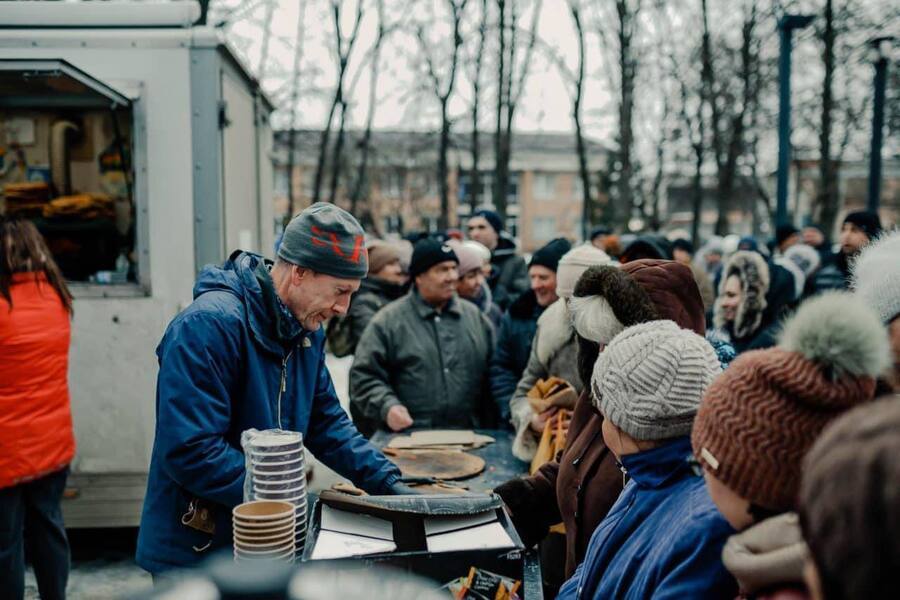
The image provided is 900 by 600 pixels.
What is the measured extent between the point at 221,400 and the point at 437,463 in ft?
4.81

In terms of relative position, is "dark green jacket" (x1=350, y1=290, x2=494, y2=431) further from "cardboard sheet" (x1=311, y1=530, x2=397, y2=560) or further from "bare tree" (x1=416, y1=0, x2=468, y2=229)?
"bare tree" (x1=416, y1=0, x2=468, y2=229)

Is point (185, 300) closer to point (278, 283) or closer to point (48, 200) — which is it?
point (48, 200)

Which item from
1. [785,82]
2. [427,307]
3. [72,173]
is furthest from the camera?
[785,82]

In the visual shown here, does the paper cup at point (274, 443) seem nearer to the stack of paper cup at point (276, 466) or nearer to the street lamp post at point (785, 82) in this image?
the stack of paper cup at point (276, 466)

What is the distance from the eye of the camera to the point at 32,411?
3.56 metres

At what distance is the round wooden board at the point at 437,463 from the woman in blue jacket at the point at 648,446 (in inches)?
57.3

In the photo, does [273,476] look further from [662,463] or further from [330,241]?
[662,463]

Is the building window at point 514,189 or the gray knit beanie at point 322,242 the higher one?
the building window at point 514,189

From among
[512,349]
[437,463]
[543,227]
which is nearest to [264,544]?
[437,463]

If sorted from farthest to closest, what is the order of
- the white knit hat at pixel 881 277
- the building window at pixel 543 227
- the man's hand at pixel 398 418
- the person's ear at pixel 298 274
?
1. the building window at pixel 543 227
2. the man's hand at pixel 398 418
3. the person's ear at pixel 298 274
4. the white knit hat at pixel 881 277

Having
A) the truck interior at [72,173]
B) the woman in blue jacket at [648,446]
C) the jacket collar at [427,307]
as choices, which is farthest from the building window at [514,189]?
the woman in blue jacket at [648,446]

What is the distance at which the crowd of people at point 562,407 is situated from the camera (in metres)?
1.16

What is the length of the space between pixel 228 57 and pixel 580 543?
3.91 meters

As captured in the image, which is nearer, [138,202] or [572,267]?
[572,267]
